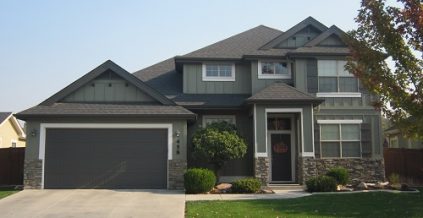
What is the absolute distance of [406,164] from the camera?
→ 22.1 m

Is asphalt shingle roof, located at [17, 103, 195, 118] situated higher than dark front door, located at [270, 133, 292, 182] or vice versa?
asphalt shingle roof, located at [17, 103, 195, 118]

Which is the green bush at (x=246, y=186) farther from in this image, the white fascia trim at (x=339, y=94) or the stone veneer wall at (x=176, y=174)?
the white fascia trim at (x=339, y=94)

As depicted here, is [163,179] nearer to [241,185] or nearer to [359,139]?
[241,185]

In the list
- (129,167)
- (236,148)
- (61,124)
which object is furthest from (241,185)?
(61,124)

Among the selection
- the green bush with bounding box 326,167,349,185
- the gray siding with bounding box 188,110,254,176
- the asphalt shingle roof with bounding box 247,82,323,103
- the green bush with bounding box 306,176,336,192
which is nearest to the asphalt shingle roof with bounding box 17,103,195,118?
the gray siding with bounding box 188,110,254,176

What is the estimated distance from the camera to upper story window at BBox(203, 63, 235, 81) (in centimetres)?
2248

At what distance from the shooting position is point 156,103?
19656 millimetres

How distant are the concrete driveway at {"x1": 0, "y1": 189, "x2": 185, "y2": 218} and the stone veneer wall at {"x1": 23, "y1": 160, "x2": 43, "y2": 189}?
0.69 meters

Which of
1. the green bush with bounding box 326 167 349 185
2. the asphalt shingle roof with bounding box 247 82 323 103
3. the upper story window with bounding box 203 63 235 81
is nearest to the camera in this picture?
the green bush with bounding box 326 167 349 185

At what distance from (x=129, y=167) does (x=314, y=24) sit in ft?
35.8

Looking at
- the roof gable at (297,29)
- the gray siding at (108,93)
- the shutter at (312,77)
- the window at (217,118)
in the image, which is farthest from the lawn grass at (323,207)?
the roof gable at (297,29)

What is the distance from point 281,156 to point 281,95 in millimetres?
3158

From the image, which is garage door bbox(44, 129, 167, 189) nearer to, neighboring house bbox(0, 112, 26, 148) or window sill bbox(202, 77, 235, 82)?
window sill bbox(202, 77, 235, 82)

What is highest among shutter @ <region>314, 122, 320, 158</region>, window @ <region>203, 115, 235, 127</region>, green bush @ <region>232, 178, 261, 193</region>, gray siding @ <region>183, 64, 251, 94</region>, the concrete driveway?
gray siding @ <region>183, 64, 251, 94</region>
